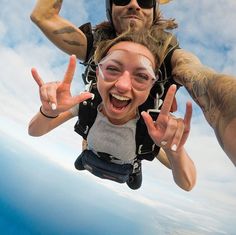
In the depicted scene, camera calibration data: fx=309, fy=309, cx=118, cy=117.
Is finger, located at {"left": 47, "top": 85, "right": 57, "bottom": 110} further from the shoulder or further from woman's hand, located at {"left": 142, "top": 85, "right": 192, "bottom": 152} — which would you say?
the shoulder

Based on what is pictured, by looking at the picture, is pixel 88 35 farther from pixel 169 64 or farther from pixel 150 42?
pixel 169 64

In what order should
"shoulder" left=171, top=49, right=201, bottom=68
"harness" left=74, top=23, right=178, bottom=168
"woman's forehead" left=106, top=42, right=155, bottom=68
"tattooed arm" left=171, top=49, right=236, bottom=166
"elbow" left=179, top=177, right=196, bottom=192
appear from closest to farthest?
"tattooed arm" left=171, top=49, right=236, bottom=166 < "woman's forehead" left=106, top=42, right=155, bottom=68 < "shoulder" left=171, top=49, right=201, bottom=68 < "harness" left=74, top=23, right=178, bottom=168 < "elbow" left=179, top=177, right=196, bottom=192

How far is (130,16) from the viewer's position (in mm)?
3414

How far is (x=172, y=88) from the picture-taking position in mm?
2023

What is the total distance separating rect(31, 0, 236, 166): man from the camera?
1.58 metres

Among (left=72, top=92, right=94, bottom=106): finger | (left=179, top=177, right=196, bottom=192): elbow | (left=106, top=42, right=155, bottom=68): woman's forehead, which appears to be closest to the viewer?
(left=72, top=92, right=94, bottom=106): finger

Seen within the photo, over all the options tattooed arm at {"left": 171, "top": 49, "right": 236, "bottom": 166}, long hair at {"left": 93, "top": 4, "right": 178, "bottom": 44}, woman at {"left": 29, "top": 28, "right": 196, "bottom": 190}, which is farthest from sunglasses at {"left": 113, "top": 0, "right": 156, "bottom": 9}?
tattooed arm at {"left": 171, "top": 49, "right": 236, "bottom": 166}

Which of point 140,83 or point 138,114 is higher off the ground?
point 140,83

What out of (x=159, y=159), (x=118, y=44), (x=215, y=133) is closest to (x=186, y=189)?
(x=159, y=159)

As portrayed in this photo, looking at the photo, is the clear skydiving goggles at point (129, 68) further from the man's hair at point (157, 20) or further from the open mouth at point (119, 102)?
the man's hair at point (157, 20)

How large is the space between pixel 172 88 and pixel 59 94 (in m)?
0.86

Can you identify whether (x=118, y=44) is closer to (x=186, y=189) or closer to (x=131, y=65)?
(x=131, y=65)

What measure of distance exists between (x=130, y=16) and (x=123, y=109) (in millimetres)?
1221

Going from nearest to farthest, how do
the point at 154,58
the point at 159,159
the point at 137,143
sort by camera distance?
the point at 154,58 < the point at 137,143 < the point at 159,159
